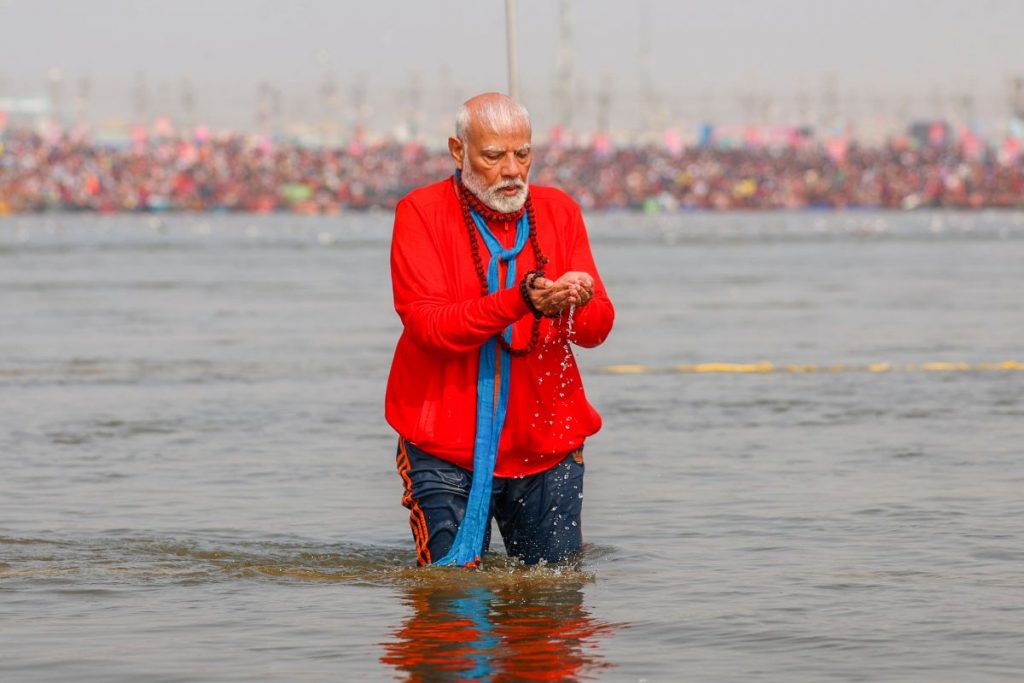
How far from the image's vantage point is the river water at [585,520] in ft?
22.6

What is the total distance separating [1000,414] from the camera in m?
14.7

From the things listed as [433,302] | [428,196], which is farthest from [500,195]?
[433,302]

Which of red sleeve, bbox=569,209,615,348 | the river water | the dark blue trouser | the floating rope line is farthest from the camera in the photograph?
the floating rope line

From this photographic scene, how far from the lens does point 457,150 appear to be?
21.9 feet

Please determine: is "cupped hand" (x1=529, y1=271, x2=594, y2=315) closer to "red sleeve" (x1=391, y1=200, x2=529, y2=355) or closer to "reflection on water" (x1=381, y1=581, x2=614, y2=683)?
"red sleeve" (x1=391, y1=200, x2=529, y2=355)

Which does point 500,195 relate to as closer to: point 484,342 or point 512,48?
point 484,342

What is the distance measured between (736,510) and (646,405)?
5697 mm

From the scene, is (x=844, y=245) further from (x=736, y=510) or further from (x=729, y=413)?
(x=736, y=510)

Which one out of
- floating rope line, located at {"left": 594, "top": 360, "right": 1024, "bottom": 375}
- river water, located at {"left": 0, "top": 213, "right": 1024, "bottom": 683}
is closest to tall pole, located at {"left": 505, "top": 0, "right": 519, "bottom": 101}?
river water, located at {"left": 0, "top": 213, "right": 1024, "bottom": 683}

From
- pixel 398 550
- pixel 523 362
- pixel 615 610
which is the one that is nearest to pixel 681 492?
pixel 398 550

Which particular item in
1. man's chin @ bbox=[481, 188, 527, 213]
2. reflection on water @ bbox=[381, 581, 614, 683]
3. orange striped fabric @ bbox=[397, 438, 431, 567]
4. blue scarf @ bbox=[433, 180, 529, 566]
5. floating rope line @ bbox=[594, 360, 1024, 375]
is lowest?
floating rope line @ bbox=[594, 360, 1024, 375]

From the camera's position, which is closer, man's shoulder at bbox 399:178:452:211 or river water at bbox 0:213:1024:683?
man's shoulder at bbox 399:178:452:211

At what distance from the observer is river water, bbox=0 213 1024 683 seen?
689 cm

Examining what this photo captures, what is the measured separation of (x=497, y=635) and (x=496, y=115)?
5.50 feet
